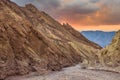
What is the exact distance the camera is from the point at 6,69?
7225cm

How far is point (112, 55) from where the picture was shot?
10762 centimetres

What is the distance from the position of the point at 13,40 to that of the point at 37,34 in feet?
61.2

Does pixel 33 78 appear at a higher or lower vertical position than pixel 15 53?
lower

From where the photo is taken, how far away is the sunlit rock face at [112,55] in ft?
334

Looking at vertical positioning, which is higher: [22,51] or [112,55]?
[22,51]

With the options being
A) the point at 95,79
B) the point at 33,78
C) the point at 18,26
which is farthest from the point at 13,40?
the point at 95,79

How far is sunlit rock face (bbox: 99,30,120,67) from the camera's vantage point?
10189cm

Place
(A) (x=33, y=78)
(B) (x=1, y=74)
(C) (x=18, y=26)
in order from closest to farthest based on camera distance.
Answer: (B) (x=1, y=74), (A) (x=33, y=78), (C) (x=18, y=26)

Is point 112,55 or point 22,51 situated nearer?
point 22,51

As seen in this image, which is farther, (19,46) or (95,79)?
(19,46)

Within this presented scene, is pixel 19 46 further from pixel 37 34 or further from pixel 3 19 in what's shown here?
pixel 37 34

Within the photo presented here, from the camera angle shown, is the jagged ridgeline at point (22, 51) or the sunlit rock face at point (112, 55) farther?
the sunlit rock face at point (112, 55)

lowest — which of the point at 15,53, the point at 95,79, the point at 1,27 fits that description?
the point at 95,79

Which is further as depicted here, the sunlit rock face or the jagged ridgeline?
the sunlit rock face
